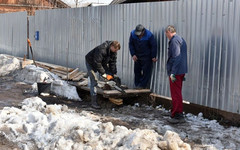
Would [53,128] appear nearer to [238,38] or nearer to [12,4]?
[238,38]

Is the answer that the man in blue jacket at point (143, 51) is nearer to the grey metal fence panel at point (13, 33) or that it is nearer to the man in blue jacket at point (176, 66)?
the man in blue jacket at point (176, 66)

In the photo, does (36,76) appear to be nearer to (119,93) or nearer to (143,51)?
(119,93)

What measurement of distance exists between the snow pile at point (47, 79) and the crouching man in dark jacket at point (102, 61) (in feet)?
4.74

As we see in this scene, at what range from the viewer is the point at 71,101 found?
10695 mm

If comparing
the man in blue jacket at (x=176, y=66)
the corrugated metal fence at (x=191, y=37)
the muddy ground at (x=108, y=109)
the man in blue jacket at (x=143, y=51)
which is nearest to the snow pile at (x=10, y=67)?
the muddy ground at (x=108, y=109)

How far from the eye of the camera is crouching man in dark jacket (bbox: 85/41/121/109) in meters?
9.14

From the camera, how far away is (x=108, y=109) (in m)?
9.60

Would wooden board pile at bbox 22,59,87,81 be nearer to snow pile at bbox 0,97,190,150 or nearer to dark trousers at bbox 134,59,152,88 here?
dark trousers at bbox 134,59,152,88

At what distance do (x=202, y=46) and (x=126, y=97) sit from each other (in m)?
2.74

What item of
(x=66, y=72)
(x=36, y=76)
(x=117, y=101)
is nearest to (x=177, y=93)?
(x=117, y=101)

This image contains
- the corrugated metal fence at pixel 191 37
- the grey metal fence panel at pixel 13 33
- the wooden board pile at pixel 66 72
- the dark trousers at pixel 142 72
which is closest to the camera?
the corrugated metal fence at pixel 191 37

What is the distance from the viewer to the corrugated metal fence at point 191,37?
7.62 metres

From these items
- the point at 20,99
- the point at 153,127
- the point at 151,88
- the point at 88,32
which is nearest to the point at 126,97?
the point at 151,88

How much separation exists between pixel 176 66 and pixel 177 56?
22cm
